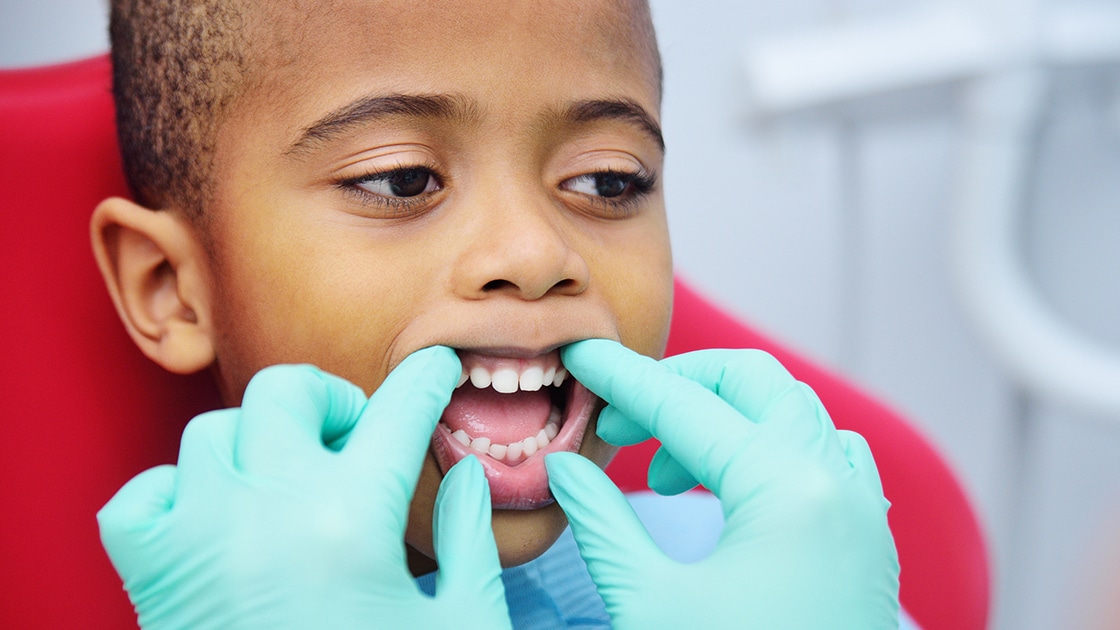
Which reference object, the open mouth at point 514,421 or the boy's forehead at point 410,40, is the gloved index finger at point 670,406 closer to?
the open mouth at point 514,421

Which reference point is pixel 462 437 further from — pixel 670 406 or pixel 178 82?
pixel 178 82

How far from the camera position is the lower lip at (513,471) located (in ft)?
2.55

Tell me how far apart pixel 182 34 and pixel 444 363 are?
380mm

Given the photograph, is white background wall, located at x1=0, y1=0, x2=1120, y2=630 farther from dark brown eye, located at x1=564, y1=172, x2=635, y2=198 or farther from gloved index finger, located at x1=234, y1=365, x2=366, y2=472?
gloved index finger, located at x1=234, y1=365, x2=366, y2=472

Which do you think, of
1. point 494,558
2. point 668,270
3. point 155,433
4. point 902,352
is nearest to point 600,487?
point 494,558

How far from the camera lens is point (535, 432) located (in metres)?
0.84

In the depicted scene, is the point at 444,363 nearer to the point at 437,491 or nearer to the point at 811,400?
the point at 437,491

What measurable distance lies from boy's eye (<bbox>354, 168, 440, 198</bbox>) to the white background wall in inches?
44.6

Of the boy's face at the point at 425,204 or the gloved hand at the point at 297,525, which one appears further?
the boy's face at the point at 425,204

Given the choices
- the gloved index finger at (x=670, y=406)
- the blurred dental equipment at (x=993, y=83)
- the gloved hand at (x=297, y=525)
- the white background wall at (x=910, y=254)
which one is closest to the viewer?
the gloved hand at (x=297, y=525)

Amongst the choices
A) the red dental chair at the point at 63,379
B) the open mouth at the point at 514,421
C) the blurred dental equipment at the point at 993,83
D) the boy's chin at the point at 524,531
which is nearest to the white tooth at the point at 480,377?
the open mouth at the point at 514,421

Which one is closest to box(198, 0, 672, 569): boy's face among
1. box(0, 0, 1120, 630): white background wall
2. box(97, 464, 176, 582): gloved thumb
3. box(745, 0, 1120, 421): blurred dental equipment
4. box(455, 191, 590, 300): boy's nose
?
box(455, 191, 590, 300): boy's nose

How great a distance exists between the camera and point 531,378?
79 cm

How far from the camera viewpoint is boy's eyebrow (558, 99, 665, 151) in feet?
2.69
